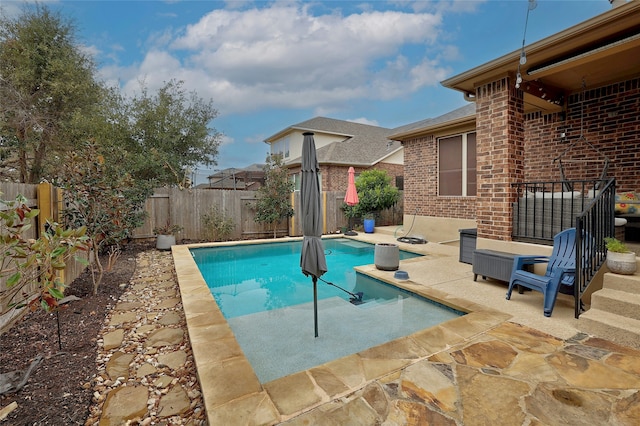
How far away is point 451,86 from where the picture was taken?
5.66 meters

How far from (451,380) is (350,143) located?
17.5 metres

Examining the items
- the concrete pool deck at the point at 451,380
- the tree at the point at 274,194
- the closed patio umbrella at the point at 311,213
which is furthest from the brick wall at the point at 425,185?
the closed patio umbrella at the point at 311,213

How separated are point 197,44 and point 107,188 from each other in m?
11.0

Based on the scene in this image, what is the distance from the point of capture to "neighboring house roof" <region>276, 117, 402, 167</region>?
1712 centimetres

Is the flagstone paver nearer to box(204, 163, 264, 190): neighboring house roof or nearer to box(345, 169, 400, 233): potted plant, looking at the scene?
box(345, 169, 400, 233): potted plant

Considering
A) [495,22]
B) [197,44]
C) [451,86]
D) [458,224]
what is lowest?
[458,224]

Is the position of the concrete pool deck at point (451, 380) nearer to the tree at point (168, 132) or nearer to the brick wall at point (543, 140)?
the brick wall at point (543, 140)

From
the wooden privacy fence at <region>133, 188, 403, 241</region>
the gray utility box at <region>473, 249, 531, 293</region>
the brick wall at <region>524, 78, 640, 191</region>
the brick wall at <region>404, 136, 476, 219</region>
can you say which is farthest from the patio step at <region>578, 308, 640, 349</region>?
the wooden privacy fence at <region>133, 188, 403, 241</region>

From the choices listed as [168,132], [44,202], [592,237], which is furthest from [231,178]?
[592,237]

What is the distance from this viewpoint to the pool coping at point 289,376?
2055mm

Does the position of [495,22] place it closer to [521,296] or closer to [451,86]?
[451,86]

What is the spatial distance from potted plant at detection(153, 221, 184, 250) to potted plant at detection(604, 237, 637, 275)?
961cm

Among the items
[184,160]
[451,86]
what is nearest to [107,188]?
[451,86]

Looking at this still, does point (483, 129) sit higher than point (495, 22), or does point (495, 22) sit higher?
point (495, 22)
